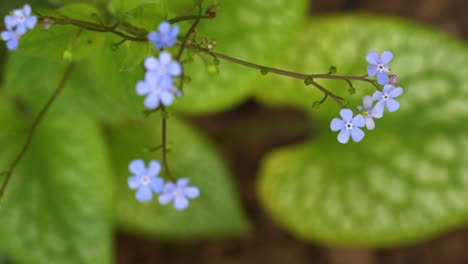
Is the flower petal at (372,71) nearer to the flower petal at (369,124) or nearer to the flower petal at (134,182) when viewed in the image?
the flower petal at (369,124)

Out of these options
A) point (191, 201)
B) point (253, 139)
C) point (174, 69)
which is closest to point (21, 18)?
point (174, 69)

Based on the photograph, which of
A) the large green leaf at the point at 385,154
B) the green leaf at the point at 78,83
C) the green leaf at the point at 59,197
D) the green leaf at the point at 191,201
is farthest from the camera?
the green leaf at the point at 191,201

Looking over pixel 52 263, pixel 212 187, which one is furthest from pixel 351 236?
pixel 52 263

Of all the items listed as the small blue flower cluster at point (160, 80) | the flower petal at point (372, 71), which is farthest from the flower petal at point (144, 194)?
the flower petal at point (372, 71)

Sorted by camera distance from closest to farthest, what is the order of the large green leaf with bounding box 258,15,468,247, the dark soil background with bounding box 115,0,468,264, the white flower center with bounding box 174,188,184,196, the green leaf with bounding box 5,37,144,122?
the white flower center with bounding box 174,188,184,196, the green leaf with bounding box 5,37,144,122, the large green leaf with bounding box 258,15,468,247, the dark soil background with bounding box 115,0,468,264

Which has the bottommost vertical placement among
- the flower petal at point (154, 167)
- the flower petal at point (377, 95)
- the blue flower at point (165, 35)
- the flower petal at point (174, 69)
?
the flower petal at point (154, 167)

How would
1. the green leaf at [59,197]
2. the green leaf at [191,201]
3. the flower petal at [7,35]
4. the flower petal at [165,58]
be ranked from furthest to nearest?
Answer: 1. the green leaf at [191,201]
2. the green leaf at [59,197]
3. the flower petal at [7,35]
4. the flower petal at [165,58]

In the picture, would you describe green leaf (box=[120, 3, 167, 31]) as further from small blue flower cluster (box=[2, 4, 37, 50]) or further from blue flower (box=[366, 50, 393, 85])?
blue flower (box=[366, 50, 393, 85])

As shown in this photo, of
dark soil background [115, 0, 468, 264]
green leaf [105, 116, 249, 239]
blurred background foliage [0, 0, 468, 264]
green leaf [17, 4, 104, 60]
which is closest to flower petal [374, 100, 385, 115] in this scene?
green leaf [17, 4, 104, 60]
